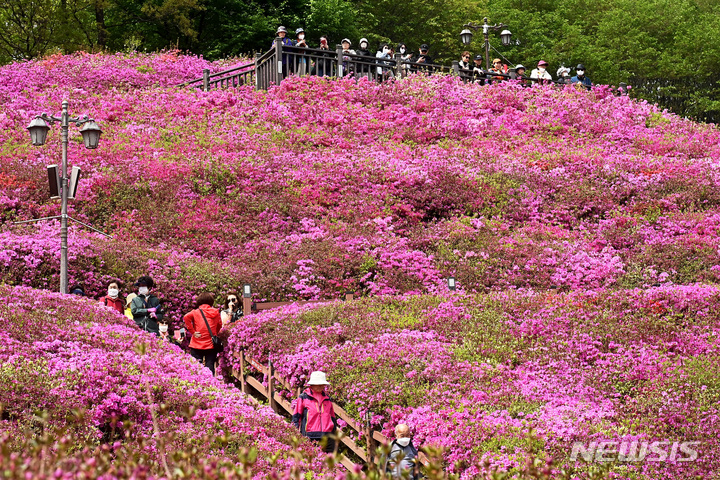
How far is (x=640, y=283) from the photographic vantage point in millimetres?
17062

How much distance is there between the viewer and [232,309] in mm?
15078

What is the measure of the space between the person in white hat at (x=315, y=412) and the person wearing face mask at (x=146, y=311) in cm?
516

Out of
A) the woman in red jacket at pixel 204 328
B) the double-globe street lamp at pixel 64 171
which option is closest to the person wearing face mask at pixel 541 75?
the double-globe street lamp at pixel 64 171

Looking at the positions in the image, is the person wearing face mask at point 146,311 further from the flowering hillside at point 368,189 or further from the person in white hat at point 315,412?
the person in white hat at point 315,412

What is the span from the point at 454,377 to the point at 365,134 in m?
16.5

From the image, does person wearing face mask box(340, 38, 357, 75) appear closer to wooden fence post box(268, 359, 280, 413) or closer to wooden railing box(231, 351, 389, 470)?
wooden railing box(231, 351, 389, 470)

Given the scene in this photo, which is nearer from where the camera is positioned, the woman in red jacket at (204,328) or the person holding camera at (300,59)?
the woman in red jacket at (204,328)

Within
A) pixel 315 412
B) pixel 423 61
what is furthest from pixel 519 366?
pixel 423 61

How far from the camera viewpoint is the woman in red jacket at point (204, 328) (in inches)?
513

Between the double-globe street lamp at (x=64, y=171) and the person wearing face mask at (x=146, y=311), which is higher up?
the double-globe street lamp at (x=64, y=171)

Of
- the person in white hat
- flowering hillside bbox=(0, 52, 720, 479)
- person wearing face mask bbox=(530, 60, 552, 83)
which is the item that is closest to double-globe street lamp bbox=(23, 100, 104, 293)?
flowering hillside bbox=(0, 52, 720, 479)

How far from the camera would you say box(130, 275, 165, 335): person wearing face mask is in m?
13.7

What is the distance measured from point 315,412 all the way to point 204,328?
14.5 feet

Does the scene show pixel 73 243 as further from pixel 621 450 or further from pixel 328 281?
pixel 621 450
